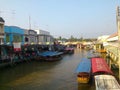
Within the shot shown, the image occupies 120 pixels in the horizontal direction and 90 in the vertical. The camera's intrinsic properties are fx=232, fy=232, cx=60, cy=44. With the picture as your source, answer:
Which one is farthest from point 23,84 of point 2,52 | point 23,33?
point 23,33

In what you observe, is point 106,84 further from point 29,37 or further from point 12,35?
point 29,37

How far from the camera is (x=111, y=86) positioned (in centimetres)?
1978

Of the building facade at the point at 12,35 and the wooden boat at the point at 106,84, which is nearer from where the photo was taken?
the wooden boat at the point at 106,84

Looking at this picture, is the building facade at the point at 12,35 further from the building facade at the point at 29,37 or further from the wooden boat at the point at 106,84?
the wooden boat at the point at 106,84

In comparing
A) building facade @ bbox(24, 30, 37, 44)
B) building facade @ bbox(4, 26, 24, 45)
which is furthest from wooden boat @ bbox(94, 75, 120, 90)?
building facade @ bbox(24, 30, 37, 44)

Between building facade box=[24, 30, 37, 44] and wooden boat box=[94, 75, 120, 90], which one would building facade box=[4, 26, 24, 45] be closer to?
building facade box=[24, 30, 37, 44]

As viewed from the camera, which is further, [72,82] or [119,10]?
[72,82]

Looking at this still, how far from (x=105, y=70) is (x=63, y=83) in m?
5.58

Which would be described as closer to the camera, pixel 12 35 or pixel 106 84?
pixel 106 84

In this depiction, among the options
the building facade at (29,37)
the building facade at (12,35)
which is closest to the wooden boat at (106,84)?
the building facade at (12,35)

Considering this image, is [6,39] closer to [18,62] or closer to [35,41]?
[18,62]

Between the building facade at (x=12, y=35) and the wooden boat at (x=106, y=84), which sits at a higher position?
the building facade at (x=12, y=35)

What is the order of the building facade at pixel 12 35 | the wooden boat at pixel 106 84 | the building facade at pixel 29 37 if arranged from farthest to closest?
1. the building facade at pixel 29 37
2. the building facade at pixel 12 35
3. the wooden boat at pixel 106 84

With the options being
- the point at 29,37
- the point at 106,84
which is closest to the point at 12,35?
the point at 29,37
